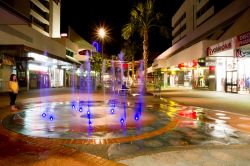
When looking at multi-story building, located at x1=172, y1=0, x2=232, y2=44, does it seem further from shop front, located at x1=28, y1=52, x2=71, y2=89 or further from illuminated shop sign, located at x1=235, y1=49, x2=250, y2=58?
illuminated shop sign, located at x1=235, y1=49, x2=250, y2=58

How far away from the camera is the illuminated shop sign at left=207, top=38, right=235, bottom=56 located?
19.5 m

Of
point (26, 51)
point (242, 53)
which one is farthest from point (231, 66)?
point (26, 51)

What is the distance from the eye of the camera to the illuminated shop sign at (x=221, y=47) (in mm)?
19547

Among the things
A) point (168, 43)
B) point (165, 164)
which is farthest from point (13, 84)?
point (168, 43)

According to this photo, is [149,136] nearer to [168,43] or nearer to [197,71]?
[197,71]

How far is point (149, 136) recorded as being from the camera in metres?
7.88

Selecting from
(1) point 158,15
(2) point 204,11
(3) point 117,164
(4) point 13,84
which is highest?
(2) point 204,11

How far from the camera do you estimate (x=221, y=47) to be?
69.8ft

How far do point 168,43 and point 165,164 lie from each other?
90261 mm

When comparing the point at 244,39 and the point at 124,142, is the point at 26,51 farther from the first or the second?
the point at 124,142

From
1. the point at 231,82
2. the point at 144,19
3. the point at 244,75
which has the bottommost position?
the point at 231,82

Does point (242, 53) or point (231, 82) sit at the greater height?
point (242, 53)

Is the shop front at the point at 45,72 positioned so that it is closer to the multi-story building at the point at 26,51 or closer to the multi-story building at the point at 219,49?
the multi-story building at the point at 26,51

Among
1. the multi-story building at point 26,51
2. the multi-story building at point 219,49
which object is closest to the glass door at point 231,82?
the multi-story building at point 219,49
